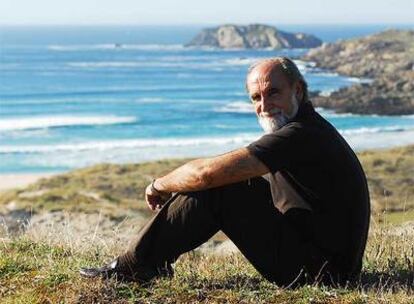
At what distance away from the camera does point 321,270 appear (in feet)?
13.7

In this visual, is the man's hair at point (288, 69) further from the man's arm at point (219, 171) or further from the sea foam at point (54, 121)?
the sea foam at point (54, 121)

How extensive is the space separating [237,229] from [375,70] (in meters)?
88.0

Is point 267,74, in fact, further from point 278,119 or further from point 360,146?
point 360,146

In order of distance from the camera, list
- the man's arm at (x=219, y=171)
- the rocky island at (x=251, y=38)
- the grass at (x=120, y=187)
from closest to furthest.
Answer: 1. the man's arm at (x=219, y=171)
2. the grass at (x=120, y=187)
3. the rocky island at (x=251, y=38)

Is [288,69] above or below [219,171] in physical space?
above

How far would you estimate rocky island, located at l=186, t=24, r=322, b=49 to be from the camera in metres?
151

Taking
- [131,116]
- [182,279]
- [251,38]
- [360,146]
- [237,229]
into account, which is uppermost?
[237,229]

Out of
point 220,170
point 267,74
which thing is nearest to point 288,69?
point 267,74

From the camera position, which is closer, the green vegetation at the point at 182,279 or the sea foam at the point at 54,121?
the green vegetation at the point at 182,279

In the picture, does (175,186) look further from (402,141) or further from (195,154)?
(402,141)

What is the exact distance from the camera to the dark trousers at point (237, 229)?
13.5 ft

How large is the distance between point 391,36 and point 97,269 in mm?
114645

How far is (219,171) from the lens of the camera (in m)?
3.98

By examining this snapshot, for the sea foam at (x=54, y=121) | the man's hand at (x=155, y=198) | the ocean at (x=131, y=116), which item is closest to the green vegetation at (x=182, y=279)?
the man's hand at (x=155, y=198)
